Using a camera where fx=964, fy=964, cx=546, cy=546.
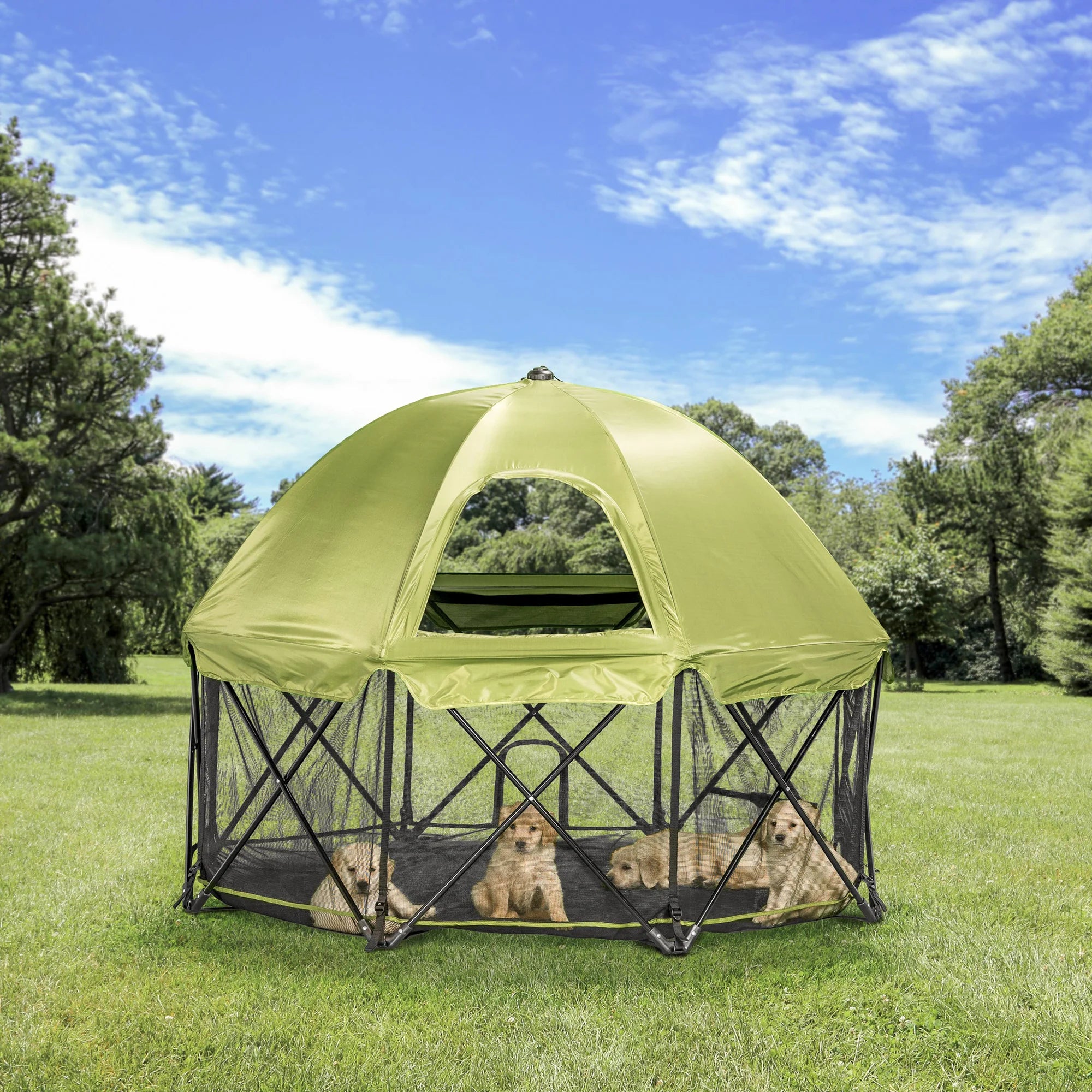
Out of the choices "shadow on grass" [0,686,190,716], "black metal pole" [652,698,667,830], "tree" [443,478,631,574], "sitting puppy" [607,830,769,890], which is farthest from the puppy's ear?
"tree" [443,478,631,574]

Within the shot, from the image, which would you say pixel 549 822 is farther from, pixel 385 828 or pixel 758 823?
pixel 758 823

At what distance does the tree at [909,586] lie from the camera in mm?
22391

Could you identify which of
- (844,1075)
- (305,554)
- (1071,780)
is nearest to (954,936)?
(844,1075)

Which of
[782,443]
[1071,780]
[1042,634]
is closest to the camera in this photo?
[1071,780]

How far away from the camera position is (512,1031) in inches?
132

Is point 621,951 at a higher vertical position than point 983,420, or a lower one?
lower

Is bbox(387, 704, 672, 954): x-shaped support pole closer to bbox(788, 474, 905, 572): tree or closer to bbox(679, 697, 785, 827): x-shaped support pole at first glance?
bbox(679, 697, 785, 827): x-shaped support pole

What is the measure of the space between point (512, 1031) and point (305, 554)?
7.20 feet

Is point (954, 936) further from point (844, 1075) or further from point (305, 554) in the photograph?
point (305, 554)

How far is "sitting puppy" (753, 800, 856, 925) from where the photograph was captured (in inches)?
172

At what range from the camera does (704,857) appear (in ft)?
14.5

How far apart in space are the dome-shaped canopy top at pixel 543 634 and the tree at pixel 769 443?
3506 centimetres

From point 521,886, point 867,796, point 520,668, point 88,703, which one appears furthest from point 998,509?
point 520,668

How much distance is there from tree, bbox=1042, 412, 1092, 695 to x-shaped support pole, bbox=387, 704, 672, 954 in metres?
19.5
